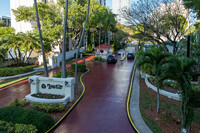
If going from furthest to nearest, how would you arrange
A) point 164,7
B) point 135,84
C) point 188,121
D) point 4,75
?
point 164,7, point 4,75, point 135,84, point 188,121

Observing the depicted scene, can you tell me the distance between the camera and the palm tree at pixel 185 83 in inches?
265

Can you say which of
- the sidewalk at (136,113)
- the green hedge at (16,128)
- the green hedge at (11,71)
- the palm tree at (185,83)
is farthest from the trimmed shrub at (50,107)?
the green hedge at (11,71)

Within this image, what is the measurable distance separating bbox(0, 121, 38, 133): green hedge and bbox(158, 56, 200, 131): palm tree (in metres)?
5.85

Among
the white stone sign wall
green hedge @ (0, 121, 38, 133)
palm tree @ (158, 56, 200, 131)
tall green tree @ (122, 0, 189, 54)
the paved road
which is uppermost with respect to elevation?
tall green tree @ (122, 0, 189, 54)

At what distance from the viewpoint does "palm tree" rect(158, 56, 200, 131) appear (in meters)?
6.72

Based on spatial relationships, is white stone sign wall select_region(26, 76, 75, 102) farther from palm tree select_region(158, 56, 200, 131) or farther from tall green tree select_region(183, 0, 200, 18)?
tall green tree select_region(183, 0, 200, 18)

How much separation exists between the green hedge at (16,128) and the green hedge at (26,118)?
332 mm

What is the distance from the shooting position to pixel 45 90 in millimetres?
12617

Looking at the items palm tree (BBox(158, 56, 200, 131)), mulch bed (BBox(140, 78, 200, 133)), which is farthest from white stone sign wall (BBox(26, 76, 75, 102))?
palm tree (BBox(158, 56, 200, 131))

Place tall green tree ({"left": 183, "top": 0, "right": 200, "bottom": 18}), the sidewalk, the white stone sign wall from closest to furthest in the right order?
the sidewalk < the white stone sign wall < tall green tree ({"left": 183, "top": 0, "right": 200, "bottom": 18})

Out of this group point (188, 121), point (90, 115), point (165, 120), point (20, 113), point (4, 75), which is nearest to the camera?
point (188, 121)

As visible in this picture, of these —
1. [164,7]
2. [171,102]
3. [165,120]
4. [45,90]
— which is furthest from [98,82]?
[164,7]

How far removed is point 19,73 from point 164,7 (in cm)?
1940

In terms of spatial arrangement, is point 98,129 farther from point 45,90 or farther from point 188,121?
point 45,90
